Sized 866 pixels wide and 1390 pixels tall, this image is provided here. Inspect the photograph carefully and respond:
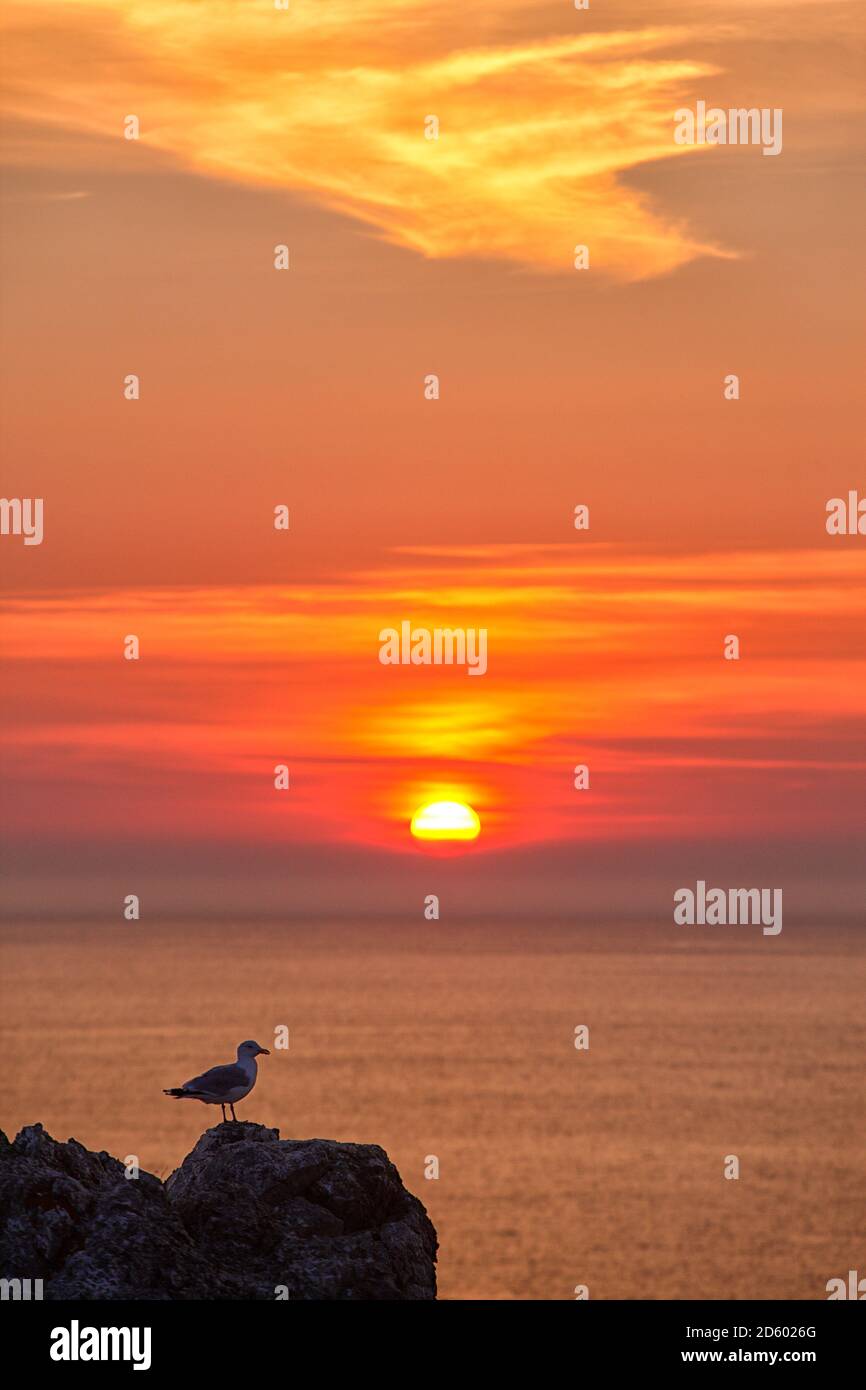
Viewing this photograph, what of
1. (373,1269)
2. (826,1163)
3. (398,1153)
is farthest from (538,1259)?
(373,1269)

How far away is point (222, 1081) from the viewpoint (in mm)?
22859

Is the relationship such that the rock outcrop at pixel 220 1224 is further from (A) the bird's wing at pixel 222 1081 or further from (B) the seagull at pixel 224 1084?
(A) the bird's wing at pixel 222 1081

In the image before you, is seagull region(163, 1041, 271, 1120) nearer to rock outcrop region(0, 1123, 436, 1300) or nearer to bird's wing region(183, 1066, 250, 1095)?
bird's wing region(183, 1066, 250, 1095)

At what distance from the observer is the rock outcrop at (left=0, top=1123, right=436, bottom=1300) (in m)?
16.5

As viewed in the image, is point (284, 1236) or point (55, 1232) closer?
point (55, 1232)

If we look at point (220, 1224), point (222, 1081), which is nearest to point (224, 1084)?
point (222, 1081)

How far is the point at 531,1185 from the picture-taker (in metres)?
183

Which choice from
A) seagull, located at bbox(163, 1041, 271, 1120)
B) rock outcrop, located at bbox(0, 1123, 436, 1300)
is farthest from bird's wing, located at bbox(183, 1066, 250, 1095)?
rock outcrop, located at bbox(0, 1123, 436, 1300)

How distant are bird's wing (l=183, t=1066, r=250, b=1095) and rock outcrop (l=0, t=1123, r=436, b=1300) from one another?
9.24 feet

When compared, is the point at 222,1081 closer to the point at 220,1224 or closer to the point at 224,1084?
the point at 224,1084
